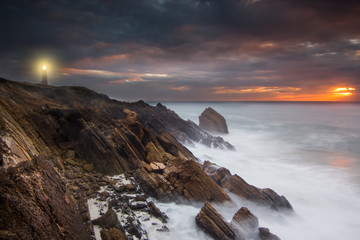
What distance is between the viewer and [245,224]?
31.6ft

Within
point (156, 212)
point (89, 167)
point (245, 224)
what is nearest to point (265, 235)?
point (245, 224)

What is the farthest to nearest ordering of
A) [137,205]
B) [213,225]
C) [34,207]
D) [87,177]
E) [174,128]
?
[174,128]
[87,177]
[137,205]
[213,225]
[34,207]

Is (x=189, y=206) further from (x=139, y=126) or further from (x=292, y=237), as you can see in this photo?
(x=139, y=126)

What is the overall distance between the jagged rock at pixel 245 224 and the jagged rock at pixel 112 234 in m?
5.10

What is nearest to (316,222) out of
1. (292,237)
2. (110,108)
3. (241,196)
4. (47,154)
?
(292,237)

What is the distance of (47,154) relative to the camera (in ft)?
35.5

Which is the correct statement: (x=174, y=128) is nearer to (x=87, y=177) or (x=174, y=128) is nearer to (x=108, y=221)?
(x=87, y=177)

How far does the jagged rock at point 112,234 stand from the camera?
6.65 metres

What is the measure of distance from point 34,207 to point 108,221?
332 centimetres

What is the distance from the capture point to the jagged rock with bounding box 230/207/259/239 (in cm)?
920

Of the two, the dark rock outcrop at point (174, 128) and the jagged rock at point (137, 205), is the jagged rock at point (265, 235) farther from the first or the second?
the dark rock outcrop at point (174, 128)

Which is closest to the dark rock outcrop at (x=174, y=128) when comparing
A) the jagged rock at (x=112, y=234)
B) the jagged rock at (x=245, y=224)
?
the jagged rock at (x=245, y=224)

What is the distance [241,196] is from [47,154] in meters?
11.9

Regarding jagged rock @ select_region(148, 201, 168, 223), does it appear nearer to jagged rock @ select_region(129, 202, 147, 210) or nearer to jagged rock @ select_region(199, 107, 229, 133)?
jagged rock @ select_region(129, 202, 147, 210)
